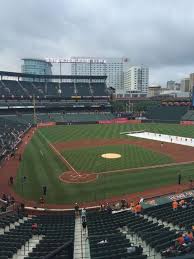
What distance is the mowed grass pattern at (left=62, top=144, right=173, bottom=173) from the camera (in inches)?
1730

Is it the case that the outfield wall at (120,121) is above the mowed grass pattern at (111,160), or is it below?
above

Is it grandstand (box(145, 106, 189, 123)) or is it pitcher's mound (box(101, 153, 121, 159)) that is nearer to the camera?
pitcher's mound (box(101, 153, 121, 159))

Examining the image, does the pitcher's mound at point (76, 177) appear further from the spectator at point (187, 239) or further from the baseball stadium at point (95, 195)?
the spectator at point (187, 239)

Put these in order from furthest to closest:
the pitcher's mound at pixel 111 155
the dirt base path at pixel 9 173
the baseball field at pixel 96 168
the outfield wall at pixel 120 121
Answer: the outfield wall at pixel 120 121 < the pitcher's mound at pixel 111 155 < the baseball field at pixel 96 168 < the dirt base path at pixel 9 173

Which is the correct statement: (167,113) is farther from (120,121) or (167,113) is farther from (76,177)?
(76,177)

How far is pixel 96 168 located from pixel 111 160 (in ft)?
18.3

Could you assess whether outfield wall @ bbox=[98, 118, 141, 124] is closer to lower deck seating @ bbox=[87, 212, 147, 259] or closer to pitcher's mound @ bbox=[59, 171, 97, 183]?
pitcher's mound @ bbox=[59, 171, 97, 183]

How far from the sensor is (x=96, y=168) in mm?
42969

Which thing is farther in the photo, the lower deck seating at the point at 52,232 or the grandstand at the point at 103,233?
the lower deck seating at the point at 52,232

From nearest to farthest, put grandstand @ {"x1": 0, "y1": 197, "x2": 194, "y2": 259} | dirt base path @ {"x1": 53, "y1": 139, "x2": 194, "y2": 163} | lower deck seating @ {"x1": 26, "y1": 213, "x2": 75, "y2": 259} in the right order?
grandstand @ {"x1": 0, "y1": 197, "x2": 194, "y2": 259} → lower deck seating @ {"x1": 26, "y1": 213, "x2": 75, "y2": 259} → dirt base path @ {"x1": 53, "y1": 139, "x2": 194, "y2": 163}

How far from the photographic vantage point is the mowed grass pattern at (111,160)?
144 feet

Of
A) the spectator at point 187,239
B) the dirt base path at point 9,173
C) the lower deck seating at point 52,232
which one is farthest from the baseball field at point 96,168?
the spectator at point 187,239

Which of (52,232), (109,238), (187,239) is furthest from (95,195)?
(187,239)

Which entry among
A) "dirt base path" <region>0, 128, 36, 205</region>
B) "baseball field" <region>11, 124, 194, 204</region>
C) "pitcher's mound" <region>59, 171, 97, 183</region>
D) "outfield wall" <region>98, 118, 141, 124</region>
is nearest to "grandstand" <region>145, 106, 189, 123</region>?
"outfield wall" <region>98, 118, 141, 124</region>
